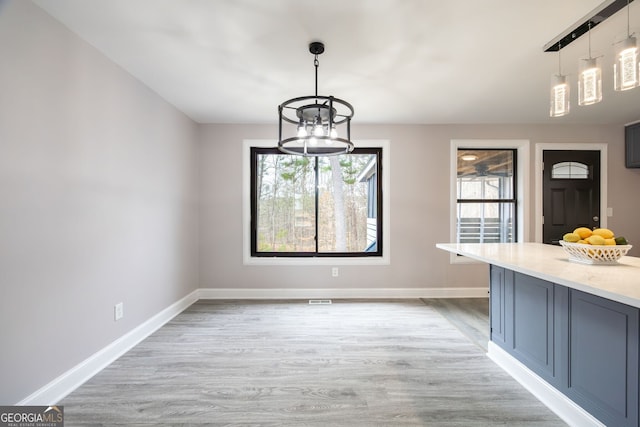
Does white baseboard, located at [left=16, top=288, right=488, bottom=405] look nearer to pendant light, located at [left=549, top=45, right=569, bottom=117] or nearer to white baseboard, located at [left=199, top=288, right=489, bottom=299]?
white baseboard, located at [left=199, top=288, right=489, bottom=299]

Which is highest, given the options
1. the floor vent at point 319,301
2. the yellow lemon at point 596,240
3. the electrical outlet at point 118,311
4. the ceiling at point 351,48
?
the ceiling at point 351,48

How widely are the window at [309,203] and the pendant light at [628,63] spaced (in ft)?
9.39

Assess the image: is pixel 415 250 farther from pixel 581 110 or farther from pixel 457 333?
pixel 581 110

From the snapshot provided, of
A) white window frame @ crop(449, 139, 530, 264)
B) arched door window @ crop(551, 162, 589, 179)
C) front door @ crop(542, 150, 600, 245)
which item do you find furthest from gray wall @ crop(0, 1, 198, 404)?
arched door window @ crop(551, 162, 589, 179)

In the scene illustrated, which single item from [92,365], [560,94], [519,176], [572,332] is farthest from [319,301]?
[519,176]

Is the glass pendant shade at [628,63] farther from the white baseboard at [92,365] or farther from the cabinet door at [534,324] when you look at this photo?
the white baseboard at [92,365]

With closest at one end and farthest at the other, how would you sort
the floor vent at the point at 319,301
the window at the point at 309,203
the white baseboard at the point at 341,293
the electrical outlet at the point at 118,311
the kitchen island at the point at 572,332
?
the kitchen island at the point at 572,332
the electrical outlet at the point at 118,311
the floor vent at the point at 319,301
the white baseboard at the point at 341,293
the window at the point at 309,203

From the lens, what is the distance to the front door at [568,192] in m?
4.15

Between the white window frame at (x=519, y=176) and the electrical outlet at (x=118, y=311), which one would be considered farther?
the white window frame at (x=519, y=176)

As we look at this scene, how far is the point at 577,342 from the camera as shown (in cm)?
167

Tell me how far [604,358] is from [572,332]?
21 centimetres

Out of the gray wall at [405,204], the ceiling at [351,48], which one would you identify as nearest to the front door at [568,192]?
the gray wall at [405,204]

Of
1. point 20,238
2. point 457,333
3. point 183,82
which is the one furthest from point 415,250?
point 20,238

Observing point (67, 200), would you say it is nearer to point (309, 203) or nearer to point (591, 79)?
point (309, 203)
